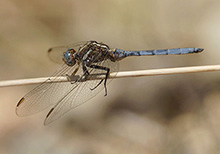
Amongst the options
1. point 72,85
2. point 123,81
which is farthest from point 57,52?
point 123,81

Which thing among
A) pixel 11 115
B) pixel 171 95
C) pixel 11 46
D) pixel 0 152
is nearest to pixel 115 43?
pixel 171 95

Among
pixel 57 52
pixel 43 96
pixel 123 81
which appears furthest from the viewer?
pixel 123 81

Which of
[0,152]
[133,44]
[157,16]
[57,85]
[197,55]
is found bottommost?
[0,152]

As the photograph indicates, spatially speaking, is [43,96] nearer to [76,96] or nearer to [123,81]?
[76,96]

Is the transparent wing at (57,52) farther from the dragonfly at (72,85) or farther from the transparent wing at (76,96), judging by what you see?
the transparent wing at (76,96)

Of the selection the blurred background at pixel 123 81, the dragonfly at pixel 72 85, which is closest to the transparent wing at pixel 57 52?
the dragonfly at pixel 72 85

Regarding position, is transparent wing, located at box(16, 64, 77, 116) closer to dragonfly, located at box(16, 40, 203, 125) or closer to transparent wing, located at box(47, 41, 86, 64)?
dragonfly, located at box(16, 40, 203, 125)

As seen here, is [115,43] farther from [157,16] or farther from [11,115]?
[11,115]
